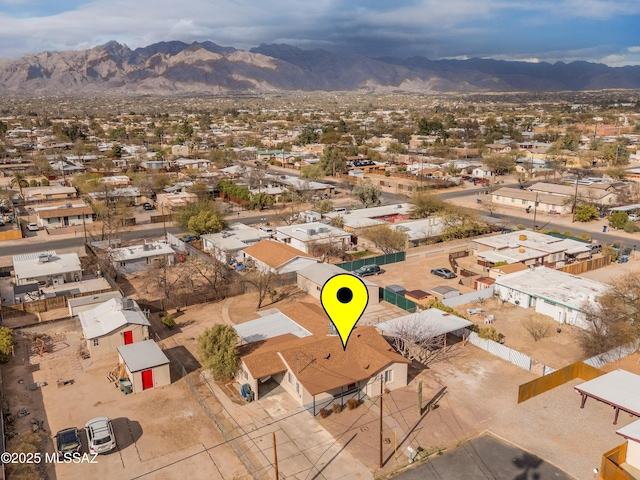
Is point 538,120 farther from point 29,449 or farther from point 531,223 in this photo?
point 29,449

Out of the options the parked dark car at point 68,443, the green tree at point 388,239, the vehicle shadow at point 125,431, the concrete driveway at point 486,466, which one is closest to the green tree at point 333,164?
the green tree at point 388,239

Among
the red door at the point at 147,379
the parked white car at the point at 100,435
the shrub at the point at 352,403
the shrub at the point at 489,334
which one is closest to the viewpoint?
the parked white car at the point at 100,435

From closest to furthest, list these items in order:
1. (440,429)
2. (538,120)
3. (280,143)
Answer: (440,429) < (280,143) < (538,120)

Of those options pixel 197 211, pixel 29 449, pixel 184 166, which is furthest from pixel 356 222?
pixel 184 166

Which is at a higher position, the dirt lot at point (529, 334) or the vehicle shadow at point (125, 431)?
the vehicle shadow at point (125, 431)

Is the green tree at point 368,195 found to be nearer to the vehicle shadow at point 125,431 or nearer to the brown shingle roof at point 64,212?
the brown shingle roof at point 64,212

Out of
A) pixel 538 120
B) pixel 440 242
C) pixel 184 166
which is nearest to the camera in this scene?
pixel 440 242

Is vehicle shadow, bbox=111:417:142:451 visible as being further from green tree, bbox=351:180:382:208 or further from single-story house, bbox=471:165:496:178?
single-story house, bbox=471:165:496:178

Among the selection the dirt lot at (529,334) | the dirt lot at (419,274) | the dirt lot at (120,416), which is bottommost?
the dirt lot at (419,274)
